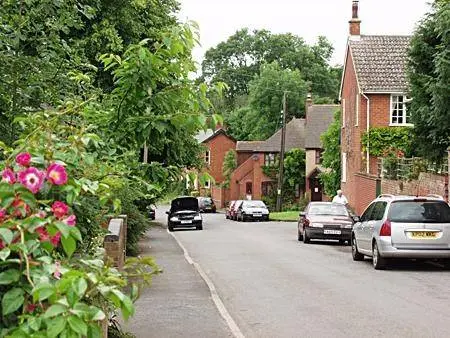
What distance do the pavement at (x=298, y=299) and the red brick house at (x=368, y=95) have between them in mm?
21725

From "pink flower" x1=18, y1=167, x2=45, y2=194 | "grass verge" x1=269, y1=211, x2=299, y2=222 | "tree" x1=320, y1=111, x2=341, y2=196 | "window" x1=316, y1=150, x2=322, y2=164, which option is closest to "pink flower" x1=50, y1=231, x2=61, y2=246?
"pink flower" x1=18, y1=167, x2=45, y2=194

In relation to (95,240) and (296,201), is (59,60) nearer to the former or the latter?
(95,240)

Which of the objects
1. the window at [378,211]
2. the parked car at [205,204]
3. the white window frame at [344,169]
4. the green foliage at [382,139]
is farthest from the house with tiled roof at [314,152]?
the window at [378,211]

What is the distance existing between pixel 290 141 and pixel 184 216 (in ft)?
125

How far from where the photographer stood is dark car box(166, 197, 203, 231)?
1848 inches

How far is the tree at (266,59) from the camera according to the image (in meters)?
107

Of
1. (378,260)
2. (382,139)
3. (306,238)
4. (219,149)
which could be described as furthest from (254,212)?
(219,149)

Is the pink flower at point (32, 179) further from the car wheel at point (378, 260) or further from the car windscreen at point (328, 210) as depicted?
the car windscreen at point (328, 210)

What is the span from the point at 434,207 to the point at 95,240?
13.6 meters

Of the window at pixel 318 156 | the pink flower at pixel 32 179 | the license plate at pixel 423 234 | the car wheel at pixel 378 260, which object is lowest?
the car wheel at pixel 378 260

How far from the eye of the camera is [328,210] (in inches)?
1205

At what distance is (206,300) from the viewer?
1351cm

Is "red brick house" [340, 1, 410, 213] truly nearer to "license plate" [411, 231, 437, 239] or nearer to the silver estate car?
the silver estate car

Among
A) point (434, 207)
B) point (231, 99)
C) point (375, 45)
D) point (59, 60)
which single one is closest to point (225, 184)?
point (231, 99)
